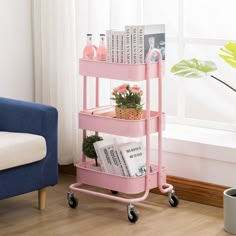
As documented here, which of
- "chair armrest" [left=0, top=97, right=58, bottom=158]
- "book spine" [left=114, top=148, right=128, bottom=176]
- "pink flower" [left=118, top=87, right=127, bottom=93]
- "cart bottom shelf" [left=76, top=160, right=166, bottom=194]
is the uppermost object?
"pink flower" [left=118, top=87, right=127, bottom=93]

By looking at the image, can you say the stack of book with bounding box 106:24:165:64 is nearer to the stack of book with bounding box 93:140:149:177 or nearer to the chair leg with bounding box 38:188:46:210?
the stack of book with bounding box 93:140:149:177

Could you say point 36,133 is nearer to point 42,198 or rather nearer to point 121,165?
point 42,198

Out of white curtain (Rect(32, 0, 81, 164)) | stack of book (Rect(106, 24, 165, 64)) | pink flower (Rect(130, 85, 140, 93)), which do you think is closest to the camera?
stack of book (Rect(106, 24, 165, 64))

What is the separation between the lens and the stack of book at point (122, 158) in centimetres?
389

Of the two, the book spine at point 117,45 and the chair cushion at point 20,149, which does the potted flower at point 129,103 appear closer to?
the book spine at point 117,45

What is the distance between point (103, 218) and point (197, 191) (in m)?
0.61

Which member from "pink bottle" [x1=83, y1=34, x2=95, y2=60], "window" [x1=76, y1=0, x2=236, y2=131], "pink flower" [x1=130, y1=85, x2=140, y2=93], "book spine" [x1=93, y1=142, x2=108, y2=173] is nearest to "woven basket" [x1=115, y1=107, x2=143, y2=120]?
"pink flower" [x1=130, y1=85, x2=140, y2=93]

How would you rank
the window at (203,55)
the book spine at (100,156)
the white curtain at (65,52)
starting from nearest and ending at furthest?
1. the book spine at (100,156)
2. the white curtain at (65,52)
3. the window at (203,55)

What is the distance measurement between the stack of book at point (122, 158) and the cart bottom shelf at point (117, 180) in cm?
4

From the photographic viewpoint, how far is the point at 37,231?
12.1 ft

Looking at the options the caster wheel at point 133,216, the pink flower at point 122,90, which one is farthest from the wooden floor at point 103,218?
the pink flower at point 122,90

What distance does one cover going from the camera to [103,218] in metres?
3.88

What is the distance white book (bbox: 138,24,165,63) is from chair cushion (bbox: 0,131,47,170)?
0.72 m

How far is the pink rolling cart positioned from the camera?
3.81 metres
